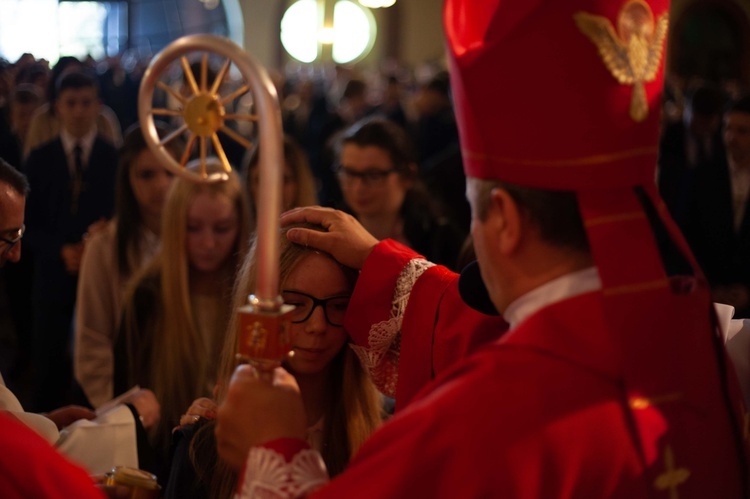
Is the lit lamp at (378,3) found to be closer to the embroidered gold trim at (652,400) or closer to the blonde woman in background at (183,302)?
the blonde woman in background at (183,302)

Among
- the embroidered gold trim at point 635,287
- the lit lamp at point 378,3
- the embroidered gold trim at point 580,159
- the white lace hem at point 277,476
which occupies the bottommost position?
the white lace hem at point 277,476

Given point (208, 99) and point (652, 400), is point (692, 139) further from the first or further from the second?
point (208, 99)

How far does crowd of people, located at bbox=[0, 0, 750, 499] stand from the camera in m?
1.25

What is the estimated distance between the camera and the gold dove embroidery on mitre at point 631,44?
131cm

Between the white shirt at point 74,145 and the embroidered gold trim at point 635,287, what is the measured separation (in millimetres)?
4052

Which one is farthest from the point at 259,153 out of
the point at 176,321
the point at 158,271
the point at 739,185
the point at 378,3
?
the point at 378,3

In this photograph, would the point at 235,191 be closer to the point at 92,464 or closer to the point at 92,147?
the point at 92,464

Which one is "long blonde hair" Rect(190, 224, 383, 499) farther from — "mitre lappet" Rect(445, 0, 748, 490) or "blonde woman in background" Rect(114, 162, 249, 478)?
"blonde woman in background" Rect(114, 162, 249, 478)

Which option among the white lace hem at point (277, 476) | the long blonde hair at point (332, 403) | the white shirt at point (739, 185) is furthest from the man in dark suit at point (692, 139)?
the white lace hem at point (277, 476)

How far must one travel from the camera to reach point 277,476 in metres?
1.29

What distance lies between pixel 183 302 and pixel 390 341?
1.25m

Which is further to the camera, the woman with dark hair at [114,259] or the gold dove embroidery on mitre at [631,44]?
the woman with dark hair at [114,259]

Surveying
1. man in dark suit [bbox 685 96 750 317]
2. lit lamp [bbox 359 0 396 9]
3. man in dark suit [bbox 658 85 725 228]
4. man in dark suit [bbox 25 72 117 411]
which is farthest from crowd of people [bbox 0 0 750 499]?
lit lamp [bbox 359 0 396 9]

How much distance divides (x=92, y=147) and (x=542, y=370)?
13.7ft
